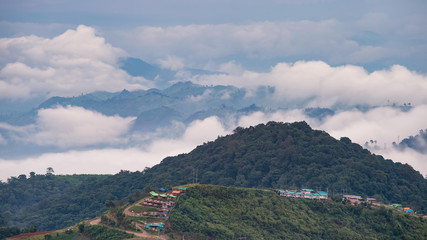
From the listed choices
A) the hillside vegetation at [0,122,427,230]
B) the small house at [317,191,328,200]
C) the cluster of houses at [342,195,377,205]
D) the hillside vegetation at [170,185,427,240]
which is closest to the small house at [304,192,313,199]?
the small house at [317,191,328,200]

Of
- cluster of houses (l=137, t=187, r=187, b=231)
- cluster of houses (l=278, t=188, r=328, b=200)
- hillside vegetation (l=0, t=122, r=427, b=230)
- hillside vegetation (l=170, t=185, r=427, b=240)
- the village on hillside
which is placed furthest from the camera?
hillside vegetation (l=0, t=122, r=427, b=230)

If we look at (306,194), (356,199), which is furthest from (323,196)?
(356,199)

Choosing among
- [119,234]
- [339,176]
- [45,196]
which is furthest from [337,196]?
[45,196]

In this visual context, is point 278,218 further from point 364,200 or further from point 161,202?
point 364,200

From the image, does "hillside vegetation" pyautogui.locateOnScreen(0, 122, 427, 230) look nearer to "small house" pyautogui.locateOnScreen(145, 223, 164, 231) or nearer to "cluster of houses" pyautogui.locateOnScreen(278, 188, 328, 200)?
"cluster of houses" pyautogui.locateOnScreen(278, 188, 328, 200)

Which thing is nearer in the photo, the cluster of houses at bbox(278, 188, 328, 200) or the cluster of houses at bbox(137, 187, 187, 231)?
the cluster of houses at bbox(137, 187, 187, 231)

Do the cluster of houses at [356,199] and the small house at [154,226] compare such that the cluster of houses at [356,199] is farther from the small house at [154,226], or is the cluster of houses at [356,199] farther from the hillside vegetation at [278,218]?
the small house at [154,226]

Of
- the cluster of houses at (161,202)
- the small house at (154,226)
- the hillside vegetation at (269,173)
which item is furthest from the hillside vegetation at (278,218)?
the hillside vegetation at (269,173)

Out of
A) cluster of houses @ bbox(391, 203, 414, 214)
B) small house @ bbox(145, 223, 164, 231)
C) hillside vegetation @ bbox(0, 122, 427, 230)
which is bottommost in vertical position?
small house @ bbox(145, 223, 164, 231)
